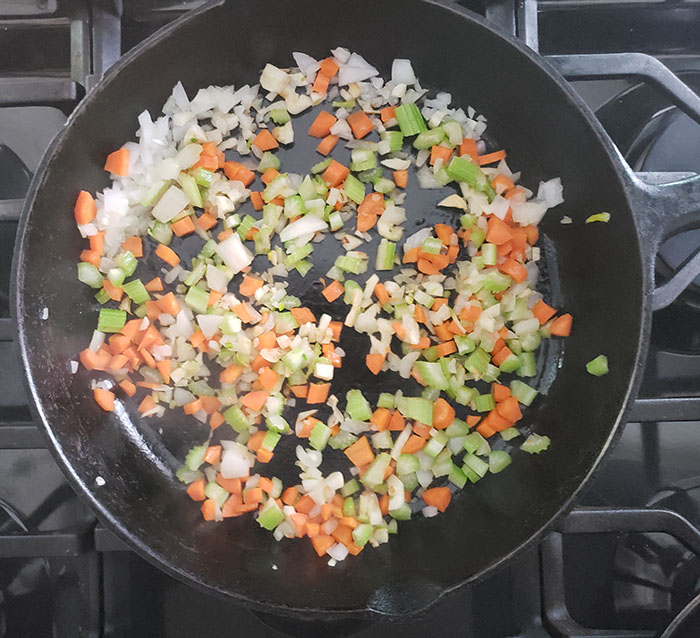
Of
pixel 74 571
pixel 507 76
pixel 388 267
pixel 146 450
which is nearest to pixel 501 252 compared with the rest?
pixel 388 267

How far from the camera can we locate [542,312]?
1.23 metres

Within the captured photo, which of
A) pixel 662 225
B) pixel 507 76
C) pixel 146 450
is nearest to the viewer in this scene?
pixel 662 225

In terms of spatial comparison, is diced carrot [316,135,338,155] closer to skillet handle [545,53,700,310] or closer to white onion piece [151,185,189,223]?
white onion piece [151,185,189,223]

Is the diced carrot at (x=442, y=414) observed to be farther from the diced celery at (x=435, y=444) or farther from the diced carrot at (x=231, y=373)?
the diced carrot at (x=231, y=373)

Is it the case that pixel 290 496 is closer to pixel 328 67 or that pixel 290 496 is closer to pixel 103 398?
pixel 103 398

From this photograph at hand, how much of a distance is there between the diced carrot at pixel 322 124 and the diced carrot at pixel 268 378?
49 cm

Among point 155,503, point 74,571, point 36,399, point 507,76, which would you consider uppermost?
point 507,76

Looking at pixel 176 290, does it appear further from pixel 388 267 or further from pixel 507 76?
pixel 507 76

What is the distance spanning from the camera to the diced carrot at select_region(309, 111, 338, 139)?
1.22 meters

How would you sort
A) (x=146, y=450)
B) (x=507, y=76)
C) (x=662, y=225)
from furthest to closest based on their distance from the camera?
(x=146, y=450)
(x=507, y=76)
(x=662, y=225)

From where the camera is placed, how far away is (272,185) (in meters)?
1.21

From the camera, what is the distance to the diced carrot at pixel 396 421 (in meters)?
1.23

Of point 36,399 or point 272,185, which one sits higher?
point 272,185

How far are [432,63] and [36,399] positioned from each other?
969mm
